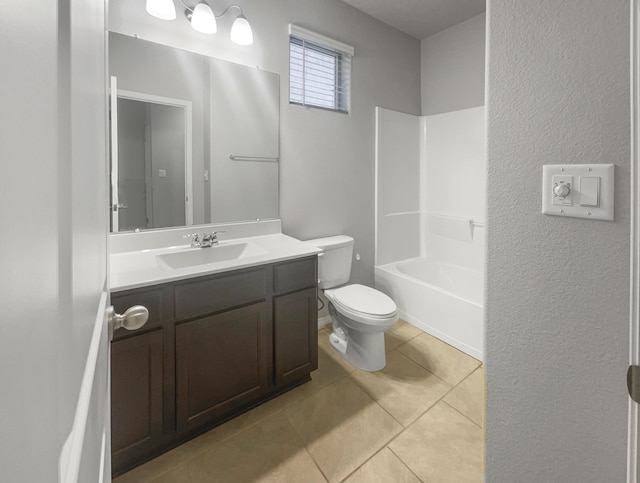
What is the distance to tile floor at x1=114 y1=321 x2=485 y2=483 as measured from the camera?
1389 mm

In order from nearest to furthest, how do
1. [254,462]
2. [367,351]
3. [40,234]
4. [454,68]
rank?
1. [40,234]
2. [254,462]
3. [367,351]
4. [454,68]

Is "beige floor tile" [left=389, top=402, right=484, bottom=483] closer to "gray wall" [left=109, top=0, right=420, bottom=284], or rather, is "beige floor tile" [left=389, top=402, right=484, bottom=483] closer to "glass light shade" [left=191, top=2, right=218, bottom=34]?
"gray wall" [left=109, top=0, right=420, bottom=284]

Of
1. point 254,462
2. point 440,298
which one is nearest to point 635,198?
point 254,462

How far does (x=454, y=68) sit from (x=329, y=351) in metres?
2.73

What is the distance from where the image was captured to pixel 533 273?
0.78 m

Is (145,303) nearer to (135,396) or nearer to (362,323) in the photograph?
(135,396)

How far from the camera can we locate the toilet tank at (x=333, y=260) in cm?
240

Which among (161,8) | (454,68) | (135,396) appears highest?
(454,68)

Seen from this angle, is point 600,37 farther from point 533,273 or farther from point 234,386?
point 234,386

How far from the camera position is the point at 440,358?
89.7 inches

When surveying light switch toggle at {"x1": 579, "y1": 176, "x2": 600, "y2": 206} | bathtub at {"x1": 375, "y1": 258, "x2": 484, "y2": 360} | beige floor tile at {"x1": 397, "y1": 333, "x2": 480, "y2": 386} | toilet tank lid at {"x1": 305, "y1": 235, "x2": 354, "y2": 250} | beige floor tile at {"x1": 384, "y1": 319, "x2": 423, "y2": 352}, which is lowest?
beige floor tile at {"x1": 397, "y1": 333, "x2": 480, "y2": 386}

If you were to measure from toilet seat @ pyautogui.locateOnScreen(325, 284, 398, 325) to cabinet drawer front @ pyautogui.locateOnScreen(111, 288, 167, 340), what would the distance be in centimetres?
113

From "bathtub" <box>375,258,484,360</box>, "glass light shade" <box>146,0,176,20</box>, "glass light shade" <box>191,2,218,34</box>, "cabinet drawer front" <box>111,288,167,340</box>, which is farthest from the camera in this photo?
"bathtub" <box>375,258,484,360</box>

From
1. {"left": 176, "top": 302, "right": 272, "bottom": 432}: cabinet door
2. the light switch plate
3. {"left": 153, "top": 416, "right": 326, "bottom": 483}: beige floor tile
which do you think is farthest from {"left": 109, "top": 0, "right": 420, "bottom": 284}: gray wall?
the light switch plate
